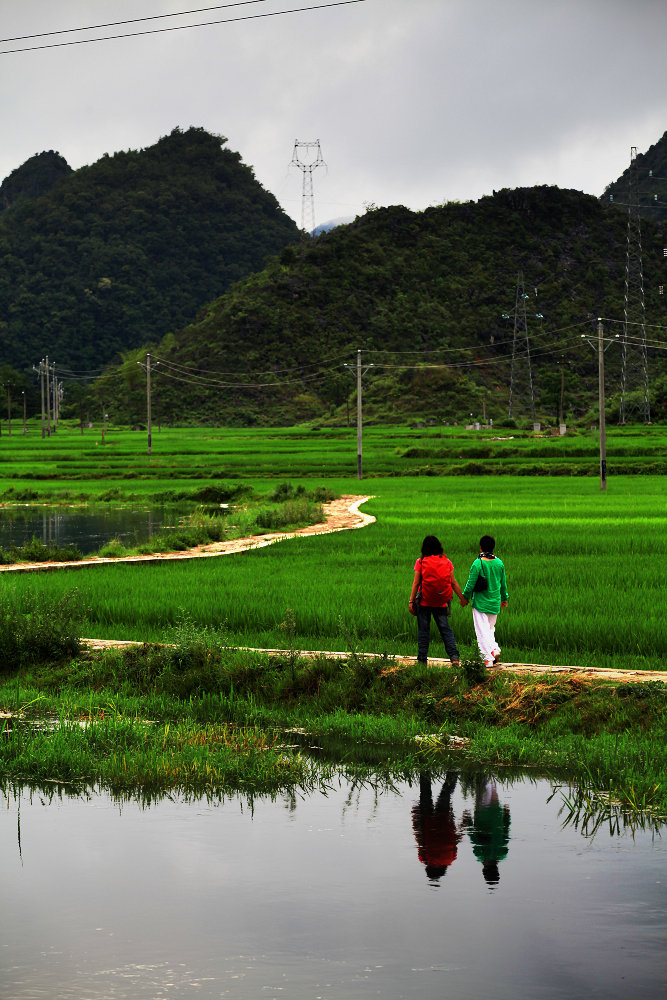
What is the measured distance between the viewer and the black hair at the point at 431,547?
41.2 feet

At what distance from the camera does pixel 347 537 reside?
2808 cm

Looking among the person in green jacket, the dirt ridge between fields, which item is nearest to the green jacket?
the person in green jacket

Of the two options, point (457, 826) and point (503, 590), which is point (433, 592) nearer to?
point (503, 590)

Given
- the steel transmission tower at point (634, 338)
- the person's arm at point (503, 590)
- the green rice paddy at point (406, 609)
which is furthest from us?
the steel transmission tower at point (634, 338)

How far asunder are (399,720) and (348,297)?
508 feet

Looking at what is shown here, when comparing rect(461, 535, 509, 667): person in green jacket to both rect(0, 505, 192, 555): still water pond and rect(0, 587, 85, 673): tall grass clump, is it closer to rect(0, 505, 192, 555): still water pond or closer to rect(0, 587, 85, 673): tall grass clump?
rect(0, 587, 85, 673): tall grass clump

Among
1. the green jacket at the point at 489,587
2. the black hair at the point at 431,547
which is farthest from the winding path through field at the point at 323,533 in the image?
the black hair at the point at 431,547

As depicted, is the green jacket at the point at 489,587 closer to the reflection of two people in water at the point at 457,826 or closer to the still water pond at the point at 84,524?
the reflection of two people in water at the point at 457,826

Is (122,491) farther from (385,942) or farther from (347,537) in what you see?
(385,942)

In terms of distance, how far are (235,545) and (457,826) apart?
19480mm

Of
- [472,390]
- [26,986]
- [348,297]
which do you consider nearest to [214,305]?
[348,297]

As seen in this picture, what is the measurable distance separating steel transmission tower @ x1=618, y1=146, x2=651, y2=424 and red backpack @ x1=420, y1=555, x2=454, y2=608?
4914 centimetres

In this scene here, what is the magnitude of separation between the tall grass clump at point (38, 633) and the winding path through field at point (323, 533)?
0.35m

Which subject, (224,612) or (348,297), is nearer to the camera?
(224,612)
